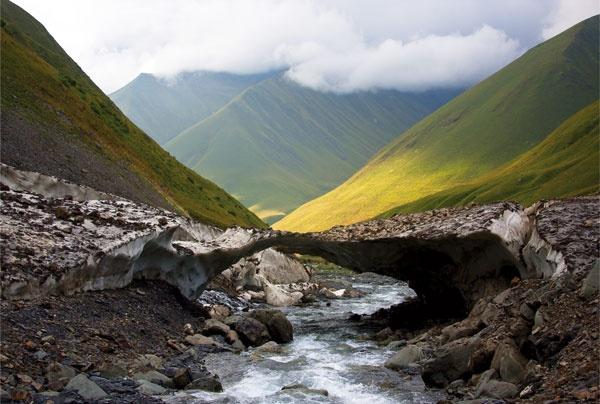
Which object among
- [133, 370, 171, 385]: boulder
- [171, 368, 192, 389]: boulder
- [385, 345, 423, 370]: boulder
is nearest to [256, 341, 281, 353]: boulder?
[385, 345, 423, 370]: boulder

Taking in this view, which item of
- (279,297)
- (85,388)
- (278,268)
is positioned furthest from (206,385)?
(278,268)

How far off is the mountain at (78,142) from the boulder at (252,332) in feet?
66.1

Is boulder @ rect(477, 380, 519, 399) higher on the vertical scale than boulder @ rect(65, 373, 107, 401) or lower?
lower

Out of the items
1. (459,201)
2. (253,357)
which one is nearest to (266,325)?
(253,357)

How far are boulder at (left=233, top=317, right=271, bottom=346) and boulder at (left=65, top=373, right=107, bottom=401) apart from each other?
12.5 meters

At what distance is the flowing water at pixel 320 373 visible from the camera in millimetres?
18484

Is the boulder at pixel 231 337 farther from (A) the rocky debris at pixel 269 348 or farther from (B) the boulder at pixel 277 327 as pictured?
(B) the boulder at pixel 277 327

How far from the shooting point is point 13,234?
21.6m

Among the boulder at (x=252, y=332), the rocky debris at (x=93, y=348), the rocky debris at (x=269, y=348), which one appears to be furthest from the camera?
the boulder at (x=252, y=332)

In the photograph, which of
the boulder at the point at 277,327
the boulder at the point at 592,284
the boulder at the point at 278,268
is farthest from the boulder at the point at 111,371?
the boulder at the point at 278,268

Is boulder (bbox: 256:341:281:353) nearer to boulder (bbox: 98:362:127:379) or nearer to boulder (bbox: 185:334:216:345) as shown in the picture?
boulder (bbox: 185:334:216:345)

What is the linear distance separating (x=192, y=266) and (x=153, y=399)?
690 inches

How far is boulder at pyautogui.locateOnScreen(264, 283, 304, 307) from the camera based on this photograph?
46666 mm

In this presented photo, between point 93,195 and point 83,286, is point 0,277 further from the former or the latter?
point 93,195
